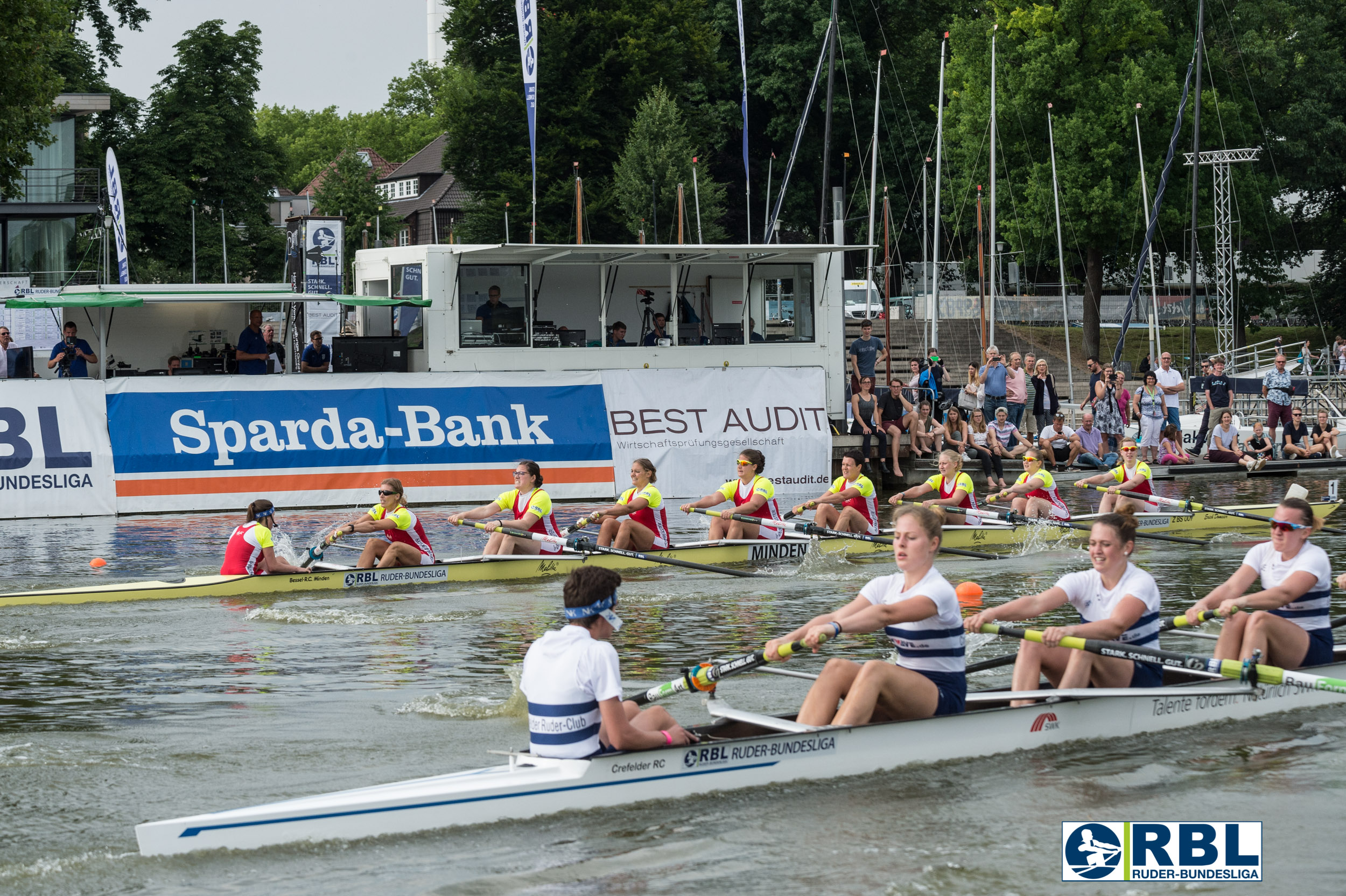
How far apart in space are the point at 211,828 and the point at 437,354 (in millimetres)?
16198

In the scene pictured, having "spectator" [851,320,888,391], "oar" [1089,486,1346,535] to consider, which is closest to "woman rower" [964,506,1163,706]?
"oar" [1089,486,1346,535]

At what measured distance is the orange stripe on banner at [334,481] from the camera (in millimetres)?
19062

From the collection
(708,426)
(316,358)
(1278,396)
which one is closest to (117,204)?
(316,358)

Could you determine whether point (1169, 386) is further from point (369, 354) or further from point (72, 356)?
point (72, 356)

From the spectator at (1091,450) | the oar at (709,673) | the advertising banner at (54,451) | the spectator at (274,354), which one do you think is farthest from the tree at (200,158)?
the oar at (709,673)

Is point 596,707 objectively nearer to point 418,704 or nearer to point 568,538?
point 418,704

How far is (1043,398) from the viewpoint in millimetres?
24766

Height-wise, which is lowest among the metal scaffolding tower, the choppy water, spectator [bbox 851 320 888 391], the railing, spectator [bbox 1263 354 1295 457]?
the choppy water

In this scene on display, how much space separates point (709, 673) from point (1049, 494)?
10414 millimetres

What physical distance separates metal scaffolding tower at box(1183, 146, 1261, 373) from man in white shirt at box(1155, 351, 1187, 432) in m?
11.4

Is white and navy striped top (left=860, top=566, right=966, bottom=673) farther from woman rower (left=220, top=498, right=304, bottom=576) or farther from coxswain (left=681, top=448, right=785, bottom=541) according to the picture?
coxswain (left=681, top=448, right=785, bottom=541)

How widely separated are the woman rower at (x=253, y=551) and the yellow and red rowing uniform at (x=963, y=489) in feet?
24.8

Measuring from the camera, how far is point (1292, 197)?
169ft

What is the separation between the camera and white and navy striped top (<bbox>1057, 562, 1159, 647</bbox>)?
7.85m
